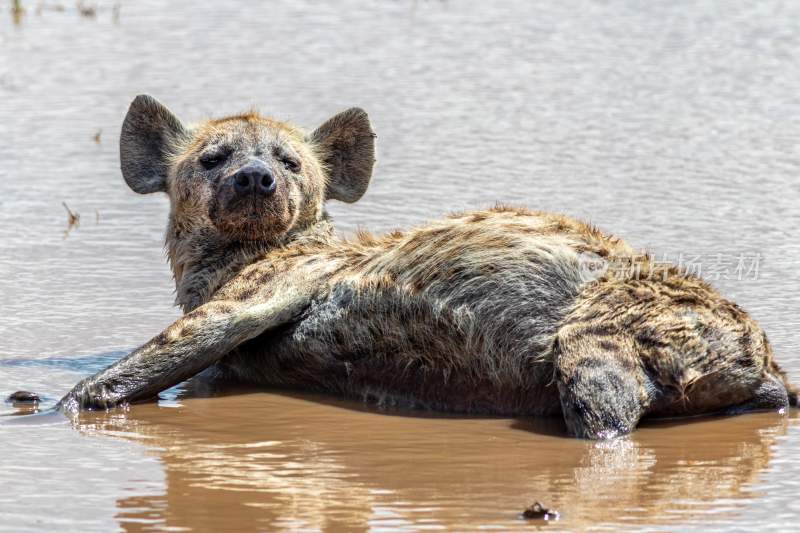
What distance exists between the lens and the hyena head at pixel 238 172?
6.16 m

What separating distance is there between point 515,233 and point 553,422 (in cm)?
69

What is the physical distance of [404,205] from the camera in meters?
8.29

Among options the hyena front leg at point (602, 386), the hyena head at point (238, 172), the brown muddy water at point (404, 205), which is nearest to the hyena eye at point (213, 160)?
the hyena head at point (238, 172)

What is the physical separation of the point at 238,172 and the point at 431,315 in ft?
3.43

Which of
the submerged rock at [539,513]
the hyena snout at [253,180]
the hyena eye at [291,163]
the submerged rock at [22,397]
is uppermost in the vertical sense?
the hyena eye at [291,163]

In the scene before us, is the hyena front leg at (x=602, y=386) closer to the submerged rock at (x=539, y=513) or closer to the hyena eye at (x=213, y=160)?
the submerged rock at (x=539, y=513)

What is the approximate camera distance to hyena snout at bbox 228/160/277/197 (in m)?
6.02

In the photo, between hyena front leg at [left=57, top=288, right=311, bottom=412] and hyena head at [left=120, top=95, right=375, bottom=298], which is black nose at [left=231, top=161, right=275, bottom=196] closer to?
hyena head at [left=120, top=95, right=375, bottom=298]

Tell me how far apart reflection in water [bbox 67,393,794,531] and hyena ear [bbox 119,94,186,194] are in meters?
1.42

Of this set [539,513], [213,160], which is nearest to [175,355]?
[213,160]

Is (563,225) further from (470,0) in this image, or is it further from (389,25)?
(470,0)

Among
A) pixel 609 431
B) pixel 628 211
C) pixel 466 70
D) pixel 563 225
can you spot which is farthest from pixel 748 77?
pixel 609 431

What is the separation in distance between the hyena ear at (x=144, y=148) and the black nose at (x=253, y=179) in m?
0.83

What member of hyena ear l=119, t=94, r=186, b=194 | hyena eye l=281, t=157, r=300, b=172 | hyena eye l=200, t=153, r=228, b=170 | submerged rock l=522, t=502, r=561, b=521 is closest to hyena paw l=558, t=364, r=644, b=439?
submerged rock l=522, t=502, r=561, b=521
